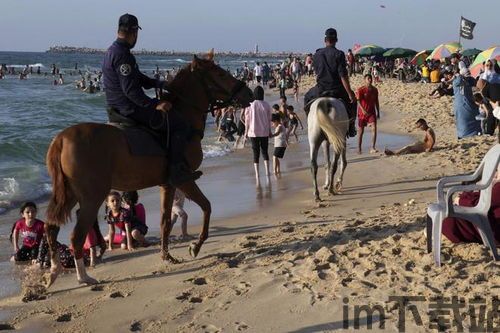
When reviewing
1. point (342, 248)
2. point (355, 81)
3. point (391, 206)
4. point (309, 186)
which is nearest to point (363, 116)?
point (309, 186)

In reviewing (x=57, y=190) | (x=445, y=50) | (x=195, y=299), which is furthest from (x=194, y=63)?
(x=445, y=50)

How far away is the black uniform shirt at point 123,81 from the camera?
6.09m

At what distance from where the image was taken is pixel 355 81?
43000mm

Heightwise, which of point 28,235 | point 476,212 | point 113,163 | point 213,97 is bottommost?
point 28,235

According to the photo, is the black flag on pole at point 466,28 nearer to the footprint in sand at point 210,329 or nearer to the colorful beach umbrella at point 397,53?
the colorful beach umbrella at point 397,53

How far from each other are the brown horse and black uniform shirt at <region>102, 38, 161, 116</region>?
338 mm

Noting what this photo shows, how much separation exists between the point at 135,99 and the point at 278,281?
2315 millimetres

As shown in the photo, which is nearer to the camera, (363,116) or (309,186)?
(309,186)

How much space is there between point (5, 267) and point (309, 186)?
5758mm

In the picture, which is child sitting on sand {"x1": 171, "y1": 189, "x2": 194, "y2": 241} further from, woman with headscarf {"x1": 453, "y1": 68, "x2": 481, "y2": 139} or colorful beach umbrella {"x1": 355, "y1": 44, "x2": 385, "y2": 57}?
colorful beach umbrella {"x1": 355, "y1": 44, "x2": 385, "y2": 57}

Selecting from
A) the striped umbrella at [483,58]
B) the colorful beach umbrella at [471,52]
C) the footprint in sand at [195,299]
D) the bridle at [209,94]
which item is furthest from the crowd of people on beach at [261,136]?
the colorful beach umbrella at [471,52]

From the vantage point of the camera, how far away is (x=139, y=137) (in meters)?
6.27

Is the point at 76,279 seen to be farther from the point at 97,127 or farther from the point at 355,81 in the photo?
the point at 355,81

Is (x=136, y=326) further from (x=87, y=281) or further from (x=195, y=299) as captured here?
(x=87, y=281)
